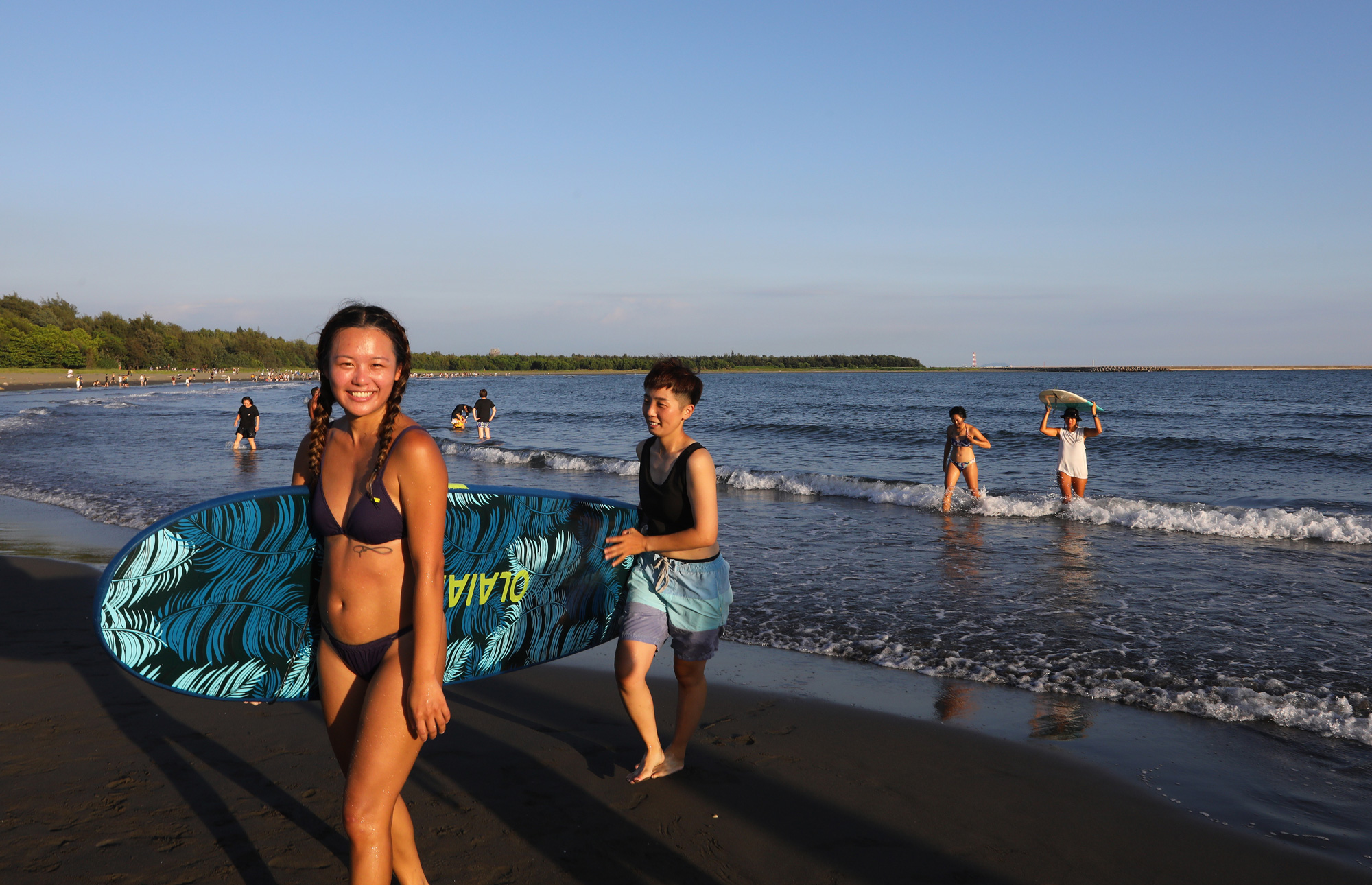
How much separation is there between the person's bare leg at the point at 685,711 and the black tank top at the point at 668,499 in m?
0.61

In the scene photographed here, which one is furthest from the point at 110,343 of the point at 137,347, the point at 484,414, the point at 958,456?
the point at 958,456

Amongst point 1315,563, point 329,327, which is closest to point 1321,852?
point 329,327

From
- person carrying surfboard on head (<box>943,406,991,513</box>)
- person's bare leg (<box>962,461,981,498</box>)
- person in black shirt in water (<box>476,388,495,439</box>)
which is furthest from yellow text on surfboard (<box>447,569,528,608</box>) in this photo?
person in black shirt in water (<box>476,388,495,439</box>)

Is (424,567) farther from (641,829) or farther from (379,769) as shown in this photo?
(641,829)

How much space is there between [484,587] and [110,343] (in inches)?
5267

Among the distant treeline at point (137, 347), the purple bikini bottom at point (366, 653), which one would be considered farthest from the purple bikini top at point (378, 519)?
the distant treeline at point (137, 347)

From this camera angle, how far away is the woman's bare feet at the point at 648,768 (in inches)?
143

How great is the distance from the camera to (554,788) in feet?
11.8

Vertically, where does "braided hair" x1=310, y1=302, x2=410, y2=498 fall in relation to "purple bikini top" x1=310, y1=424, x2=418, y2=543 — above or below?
above

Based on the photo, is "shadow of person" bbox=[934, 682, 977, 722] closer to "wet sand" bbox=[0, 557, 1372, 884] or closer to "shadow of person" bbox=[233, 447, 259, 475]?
"wet sand" bbox=[0, 557, 1372, 884]

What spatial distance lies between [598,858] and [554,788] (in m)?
0.59

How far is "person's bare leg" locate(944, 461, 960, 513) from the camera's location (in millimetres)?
12641

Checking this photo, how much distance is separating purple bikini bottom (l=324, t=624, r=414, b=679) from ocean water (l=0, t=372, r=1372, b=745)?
4033 millimetres

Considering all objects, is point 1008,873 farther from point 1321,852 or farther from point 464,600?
point 464,600
